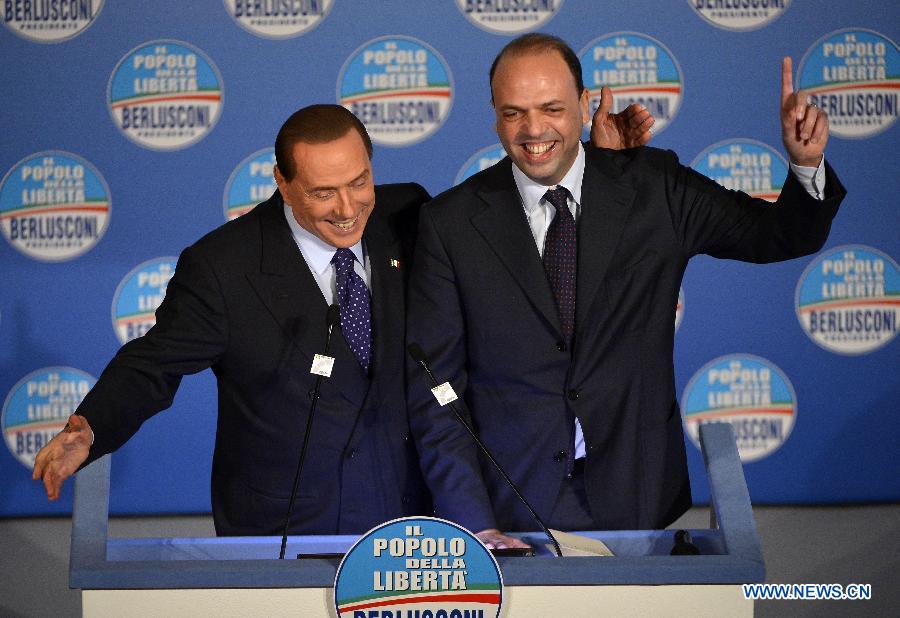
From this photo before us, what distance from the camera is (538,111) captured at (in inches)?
91.1

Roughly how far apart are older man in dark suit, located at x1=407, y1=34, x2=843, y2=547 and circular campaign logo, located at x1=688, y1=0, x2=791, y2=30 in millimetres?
1991

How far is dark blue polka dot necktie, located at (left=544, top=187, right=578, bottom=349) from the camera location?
2357 mm

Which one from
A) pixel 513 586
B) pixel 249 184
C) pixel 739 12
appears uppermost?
pixel 739 12

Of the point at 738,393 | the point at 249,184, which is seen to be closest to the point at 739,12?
the point at 738,393

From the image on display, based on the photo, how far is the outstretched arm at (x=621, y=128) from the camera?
273 centimetres

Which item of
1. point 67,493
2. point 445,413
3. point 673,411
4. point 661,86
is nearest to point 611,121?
point 673,411

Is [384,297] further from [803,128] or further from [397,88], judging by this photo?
[397,88]

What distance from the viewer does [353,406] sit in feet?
8.11

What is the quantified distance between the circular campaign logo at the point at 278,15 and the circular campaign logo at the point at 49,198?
0.77 metres

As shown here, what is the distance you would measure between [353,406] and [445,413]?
26 centimetres

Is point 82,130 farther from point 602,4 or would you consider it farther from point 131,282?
point 602,4

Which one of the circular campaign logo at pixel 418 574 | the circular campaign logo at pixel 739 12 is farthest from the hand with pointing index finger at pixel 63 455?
the circular campaign logo at pixel 739 12

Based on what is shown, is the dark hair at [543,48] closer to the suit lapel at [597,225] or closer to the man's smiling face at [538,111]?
the man's smiling face at [538,111]

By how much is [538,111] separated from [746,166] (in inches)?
85.8
